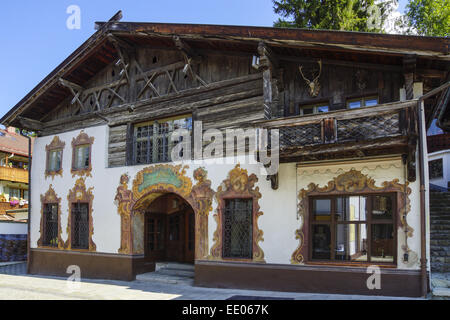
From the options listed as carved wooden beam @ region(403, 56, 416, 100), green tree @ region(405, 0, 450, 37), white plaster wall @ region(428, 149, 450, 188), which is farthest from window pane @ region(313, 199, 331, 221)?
green tree @ region(405, 0, 450, 37)

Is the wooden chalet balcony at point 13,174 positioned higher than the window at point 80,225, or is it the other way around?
the wooden chalet balcony at point 13,174

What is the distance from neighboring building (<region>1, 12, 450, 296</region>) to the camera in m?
9.23

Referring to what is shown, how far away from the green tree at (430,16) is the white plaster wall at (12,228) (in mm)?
24035

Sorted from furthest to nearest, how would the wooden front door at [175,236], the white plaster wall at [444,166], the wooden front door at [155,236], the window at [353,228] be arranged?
the white plaster wall at [444,166] → the wooden front door at [175,236] → the wooden front door at [155,236] → the window at [353,228]

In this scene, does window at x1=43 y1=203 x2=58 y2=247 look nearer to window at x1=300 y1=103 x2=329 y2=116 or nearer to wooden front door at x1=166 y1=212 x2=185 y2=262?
wooden front door at x1=166 y1=212 x2=185 y2=262

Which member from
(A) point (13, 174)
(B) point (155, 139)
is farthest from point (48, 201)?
(A) point (13, 174)

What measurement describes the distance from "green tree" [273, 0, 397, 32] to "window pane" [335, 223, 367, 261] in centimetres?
1281

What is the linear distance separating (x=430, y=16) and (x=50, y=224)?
22.1 m

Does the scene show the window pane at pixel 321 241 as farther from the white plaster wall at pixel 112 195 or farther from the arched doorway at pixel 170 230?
the arched doorway at pixel 170 230

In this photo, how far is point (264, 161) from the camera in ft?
34.0

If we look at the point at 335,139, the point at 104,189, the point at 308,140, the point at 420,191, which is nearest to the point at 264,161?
the point at 308,140

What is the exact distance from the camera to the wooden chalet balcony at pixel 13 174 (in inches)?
1183

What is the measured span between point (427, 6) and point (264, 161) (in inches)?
729

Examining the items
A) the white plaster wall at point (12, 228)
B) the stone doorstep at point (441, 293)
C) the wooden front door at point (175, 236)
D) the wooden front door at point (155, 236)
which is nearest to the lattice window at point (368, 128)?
the stone doorstep at point (441, 293)
